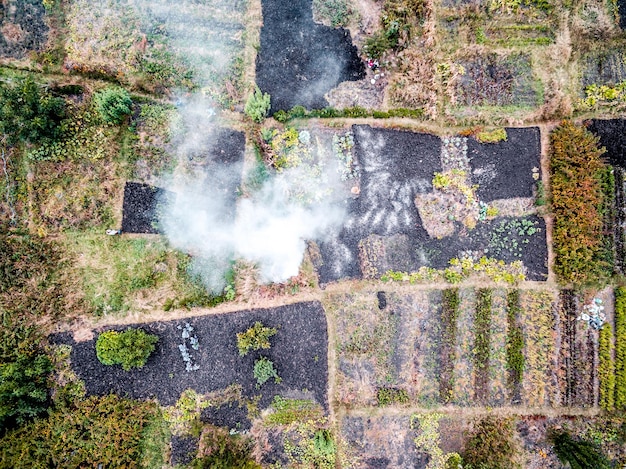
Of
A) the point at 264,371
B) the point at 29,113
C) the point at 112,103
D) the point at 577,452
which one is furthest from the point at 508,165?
the point at 29,113

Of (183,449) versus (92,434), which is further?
(183,449)

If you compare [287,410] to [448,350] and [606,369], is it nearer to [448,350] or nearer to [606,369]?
[448,350]

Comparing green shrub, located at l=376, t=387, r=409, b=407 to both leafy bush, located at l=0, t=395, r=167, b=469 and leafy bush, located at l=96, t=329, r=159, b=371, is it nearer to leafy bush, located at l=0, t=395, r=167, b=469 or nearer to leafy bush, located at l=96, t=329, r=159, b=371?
leafy bush, located at l=0, t=395, r=167, b=469

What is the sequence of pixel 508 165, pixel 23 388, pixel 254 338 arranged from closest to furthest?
pixel 23 388, pixel 254 338, pixel 508 165

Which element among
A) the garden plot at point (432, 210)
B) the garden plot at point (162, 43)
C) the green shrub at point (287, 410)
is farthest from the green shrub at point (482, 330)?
the garden plot at point (162, 43)

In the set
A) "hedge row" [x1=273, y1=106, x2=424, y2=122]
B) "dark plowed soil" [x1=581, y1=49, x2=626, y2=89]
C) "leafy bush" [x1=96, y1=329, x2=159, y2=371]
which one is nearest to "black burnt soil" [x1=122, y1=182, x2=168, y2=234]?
"leafy bush" [x1=96, y1=329, x2=159, y2=371]
